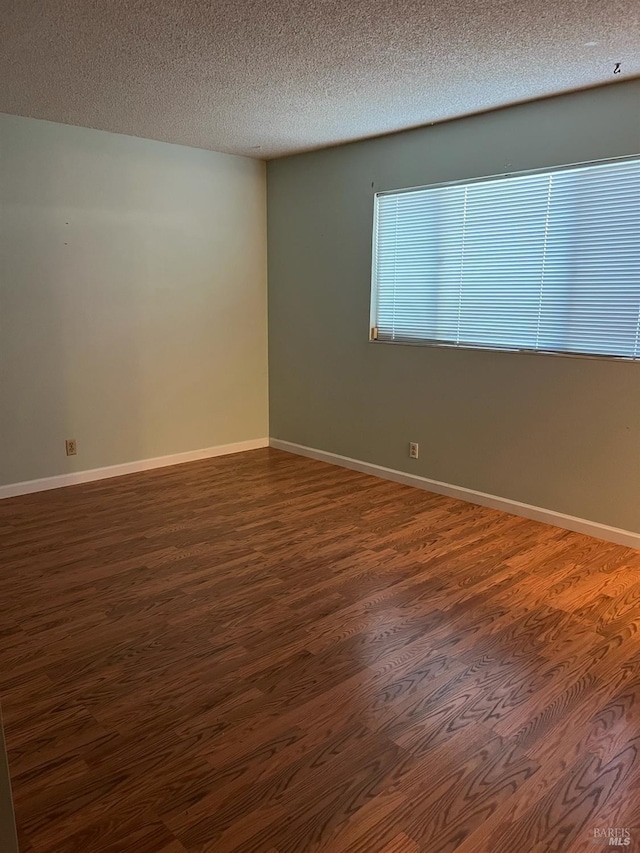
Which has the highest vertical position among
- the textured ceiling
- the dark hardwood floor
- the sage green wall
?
the textured ceiling

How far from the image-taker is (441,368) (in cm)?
423

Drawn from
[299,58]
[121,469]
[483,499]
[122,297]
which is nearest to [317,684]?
[483,499]

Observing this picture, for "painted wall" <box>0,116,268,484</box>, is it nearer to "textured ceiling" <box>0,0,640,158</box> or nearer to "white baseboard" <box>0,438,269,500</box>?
"white baseboard" <box>0,438,269,500</box>

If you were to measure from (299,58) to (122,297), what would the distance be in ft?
7.72

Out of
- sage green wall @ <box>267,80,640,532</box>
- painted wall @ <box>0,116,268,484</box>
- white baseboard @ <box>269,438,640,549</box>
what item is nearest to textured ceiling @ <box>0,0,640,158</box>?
sage green wall @ <box>267,80,640,532</box>

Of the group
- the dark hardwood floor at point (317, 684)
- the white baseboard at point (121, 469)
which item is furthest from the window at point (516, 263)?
the white baseboard at point (121, 469)

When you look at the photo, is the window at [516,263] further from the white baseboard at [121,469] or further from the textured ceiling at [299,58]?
the white baseboard at [121,469]

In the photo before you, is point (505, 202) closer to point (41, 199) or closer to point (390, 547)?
point (390, 547)

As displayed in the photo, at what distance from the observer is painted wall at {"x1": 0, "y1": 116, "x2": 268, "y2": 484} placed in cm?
408

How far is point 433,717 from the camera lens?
2018mm

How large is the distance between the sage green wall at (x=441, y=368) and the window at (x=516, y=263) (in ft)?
0.34

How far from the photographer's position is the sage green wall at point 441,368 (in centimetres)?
339

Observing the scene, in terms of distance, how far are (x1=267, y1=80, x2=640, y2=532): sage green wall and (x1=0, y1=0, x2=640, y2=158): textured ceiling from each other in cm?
24

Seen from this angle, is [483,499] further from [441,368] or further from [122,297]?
[122,297]
